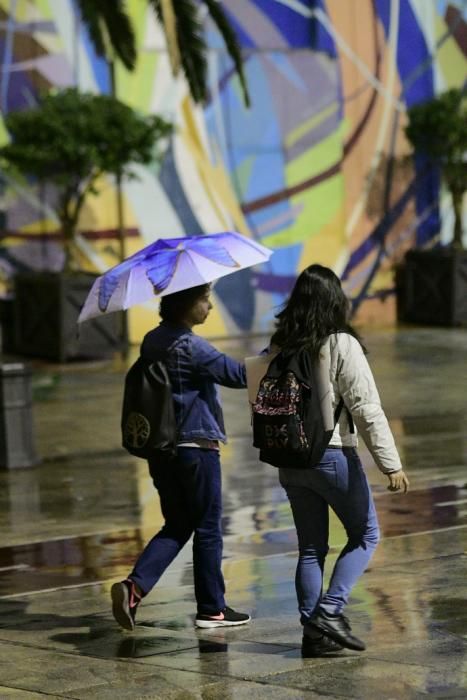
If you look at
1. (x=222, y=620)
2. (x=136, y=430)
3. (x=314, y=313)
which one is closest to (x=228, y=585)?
(x=222, y=620)

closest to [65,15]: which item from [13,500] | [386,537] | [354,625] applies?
[13,500]

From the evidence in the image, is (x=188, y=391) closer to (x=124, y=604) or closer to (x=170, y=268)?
(x=170, y=268)

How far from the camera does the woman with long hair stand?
6.55m

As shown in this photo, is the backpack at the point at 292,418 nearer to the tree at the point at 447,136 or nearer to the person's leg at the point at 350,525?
the person's leg at the point at 350,525

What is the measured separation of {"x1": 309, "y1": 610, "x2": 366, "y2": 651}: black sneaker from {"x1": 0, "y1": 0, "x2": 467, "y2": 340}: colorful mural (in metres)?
16.1

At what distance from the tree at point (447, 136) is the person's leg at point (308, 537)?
1834 cm

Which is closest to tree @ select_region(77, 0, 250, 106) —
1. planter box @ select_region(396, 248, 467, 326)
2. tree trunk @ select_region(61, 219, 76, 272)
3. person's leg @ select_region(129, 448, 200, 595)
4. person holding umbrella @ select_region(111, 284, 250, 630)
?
person holding umbrella @ select_region(111, 284, 250, 630)

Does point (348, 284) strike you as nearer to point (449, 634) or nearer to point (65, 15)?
point (65, 15)

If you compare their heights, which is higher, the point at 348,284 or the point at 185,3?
the point at 185,3

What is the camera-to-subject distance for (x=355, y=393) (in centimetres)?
654

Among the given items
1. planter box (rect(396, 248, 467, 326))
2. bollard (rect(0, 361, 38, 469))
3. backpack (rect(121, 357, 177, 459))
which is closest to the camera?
backpack (rect(121, 357, 177, 459))

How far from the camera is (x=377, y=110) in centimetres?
2534

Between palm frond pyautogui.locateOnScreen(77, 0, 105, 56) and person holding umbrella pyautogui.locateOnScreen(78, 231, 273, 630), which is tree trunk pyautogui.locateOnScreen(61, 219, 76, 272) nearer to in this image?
palm frond pyautogui.locateOnScreen(77, 0, 105, 56)

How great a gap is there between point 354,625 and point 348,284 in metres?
18.2
